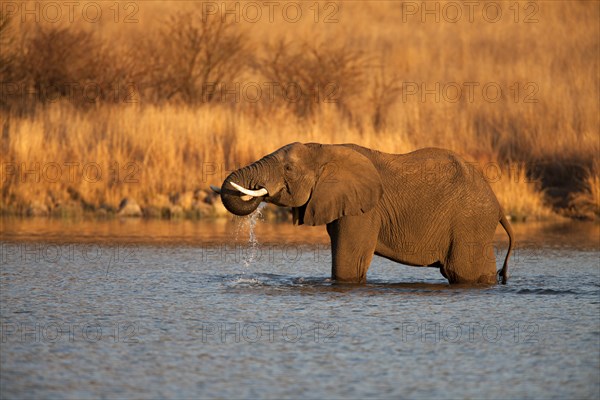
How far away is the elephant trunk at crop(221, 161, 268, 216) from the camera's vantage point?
10.2 metres

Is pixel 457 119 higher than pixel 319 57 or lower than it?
lower

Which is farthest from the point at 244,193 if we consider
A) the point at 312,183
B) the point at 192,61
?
the point at 192,61

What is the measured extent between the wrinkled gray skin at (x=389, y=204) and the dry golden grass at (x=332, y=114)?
783 centimetres

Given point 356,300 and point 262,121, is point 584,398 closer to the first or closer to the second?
point 356,300

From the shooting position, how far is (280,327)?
9078 millimetres

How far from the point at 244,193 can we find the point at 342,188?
0.89m

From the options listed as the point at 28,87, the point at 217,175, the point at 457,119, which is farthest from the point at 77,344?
the point at 28,87

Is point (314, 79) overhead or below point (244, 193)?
overhead

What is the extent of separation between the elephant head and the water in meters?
0.76

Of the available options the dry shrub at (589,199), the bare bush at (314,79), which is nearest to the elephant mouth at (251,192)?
the dry shrub at (589,199)

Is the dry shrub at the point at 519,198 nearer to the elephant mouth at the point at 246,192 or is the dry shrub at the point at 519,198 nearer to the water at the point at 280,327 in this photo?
the water at the point at 280,327

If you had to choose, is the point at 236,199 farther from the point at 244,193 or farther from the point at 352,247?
the point at 352,247

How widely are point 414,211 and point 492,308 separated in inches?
52.6

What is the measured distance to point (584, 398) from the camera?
23.1 feet
